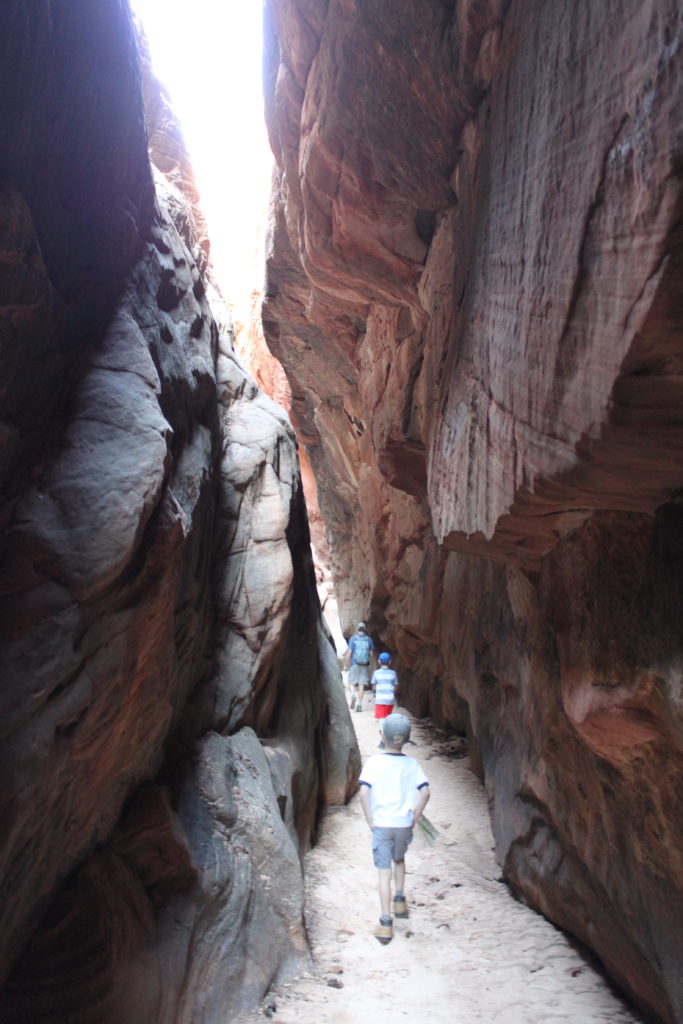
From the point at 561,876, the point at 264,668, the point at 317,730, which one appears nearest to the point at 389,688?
the point at 317,730

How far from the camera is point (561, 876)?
16.1 ft

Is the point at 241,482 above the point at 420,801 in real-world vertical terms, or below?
above

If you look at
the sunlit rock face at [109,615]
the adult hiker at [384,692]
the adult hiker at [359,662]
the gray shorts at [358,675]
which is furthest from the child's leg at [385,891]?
the gray shorts at [358,675]

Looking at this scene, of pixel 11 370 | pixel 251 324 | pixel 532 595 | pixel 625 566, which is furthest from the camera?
pixel 251 324

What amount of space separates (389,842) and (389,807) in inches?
11.4

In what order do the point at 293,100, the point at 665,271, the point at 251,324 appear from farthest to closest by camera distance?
the point at 251,324
the point at 293,100
the point at 665,271

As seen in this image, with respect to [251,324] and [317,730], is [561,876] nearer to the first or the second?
Answer: [317,730]

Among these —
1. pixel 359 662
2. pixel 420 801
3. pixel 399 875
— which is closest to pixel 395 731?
pixel 420 801

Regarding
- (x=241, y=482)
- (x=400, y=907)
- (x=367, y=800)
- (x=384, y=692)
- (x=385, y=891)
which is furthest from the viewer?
(x=384, y=692)

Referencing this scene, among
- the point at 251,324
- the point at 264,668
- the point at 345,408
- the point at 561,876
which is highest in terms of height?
the point at 251,324

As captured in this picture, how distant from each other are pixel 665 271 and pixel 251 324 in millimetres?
25870

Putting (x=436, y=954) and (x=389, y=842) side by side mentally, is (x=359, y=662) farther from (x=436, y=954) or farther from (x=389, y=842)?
(x=436, y=954)

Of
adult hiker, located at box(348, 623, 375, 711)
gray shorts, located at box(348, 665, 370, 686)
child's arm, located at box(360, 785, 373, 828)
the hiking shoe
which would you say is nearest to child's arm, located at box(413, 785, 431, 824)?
child's arm, located at box(360, 785, 373, 828)

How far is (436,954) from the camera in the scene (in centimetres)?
478
